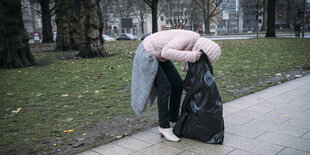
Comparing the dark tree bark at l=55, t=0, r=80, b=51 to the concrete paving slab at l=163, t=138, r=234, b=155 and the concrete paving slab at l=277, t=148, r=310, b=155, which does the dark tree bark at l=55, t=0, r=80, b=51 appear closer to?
the concrete paving slab at l=163, t=138, r=234, b=155

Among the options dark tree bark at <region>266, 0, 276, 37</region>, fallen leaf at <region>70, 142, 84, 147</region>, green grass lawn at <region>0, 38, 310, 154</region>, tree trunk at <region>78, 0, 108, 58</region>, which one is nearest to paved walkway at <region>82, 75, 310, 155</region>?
fallen leaf at <region>70, 142, 84, 147</region>

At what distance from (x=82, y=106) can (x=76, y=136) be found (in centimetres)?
156

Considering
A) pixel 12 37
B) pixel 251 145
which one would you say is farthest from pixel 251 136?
pixel 12 37

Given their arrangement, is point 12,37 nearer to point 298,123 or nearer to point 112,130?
point 112,130

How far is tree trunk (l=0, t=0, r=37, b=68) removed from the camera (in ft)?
35.6

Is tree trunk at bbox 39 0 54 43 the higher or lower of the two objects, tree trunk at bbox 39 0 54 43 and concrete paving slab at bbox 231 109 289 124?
the higher

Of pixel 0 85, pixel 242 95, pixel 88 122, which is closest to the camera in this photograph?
pixel 88 122

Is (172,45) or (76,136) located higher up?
(172,45)

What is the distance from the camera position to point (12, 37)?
11133mm

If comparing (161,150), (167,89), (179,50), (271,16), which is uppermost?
(271,16)

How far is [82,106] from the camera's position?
5551 millimetres

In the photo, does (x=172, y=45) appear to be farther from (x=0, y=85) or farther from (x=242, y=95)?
(x=0, y=85)

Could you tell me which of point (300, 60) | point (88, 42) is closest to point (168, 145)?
point (300, 60)

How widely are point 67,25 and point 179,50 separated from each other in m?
15.9
